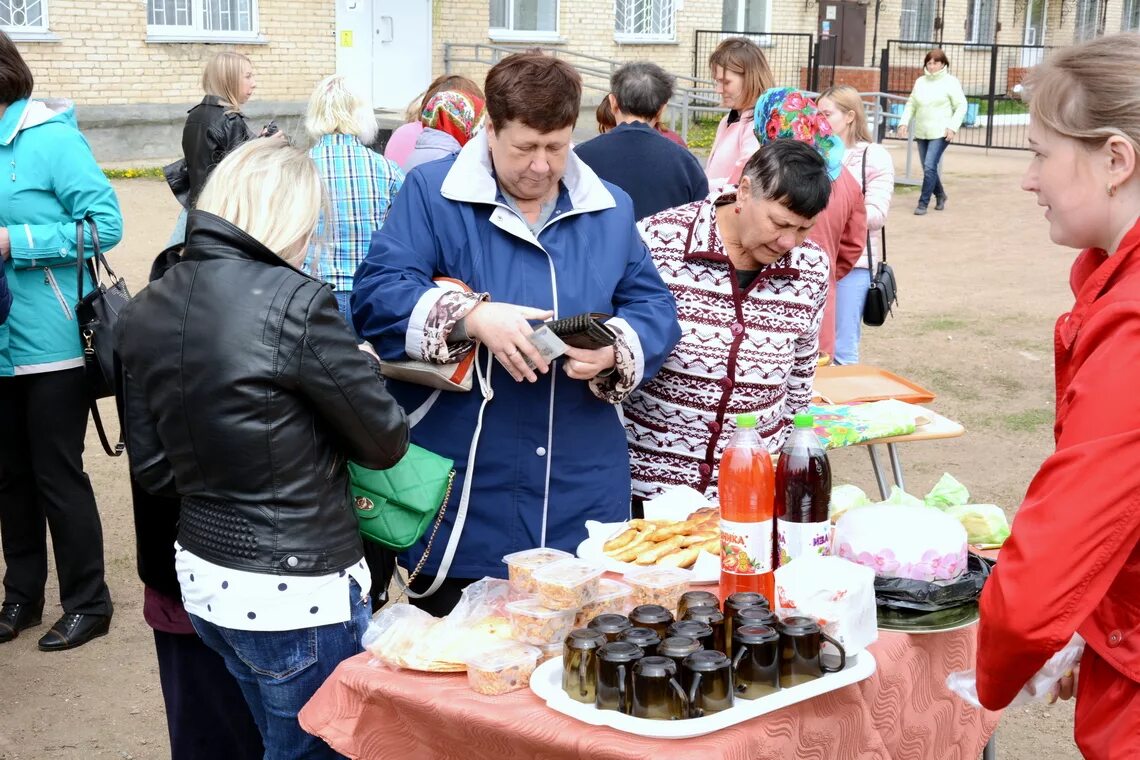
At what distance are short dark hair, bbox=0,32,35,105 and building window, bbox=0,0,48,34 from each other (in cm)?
1014

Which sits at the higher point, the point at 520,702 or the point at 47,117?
the point at 47,117

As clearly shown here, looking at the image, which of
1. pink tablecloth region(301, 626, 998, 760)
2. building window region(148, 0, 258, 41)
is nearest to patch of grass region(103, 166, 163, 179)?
building window region(148, 0, 258, 41)

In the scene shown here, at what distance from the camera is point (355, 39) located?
16406 mm

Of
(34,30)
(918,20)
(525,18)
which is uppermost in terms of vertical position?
(918,20)

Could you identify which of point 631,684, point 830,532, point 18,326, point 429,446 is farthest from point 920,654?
point 18,326

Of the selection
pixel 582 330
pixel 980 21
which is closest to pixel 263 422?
pixel 582 330

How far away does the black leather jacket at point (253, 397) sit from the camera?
234 cm

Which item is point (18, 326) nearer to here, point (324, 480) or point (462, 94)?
point (324, 480)

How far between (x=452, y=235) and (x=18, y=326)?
187 cm

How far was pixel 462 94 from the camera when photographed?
5961 millimetres

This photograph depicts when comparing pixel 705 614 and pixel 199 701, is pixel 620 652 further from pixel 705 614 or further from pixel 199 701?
pixel 199 701

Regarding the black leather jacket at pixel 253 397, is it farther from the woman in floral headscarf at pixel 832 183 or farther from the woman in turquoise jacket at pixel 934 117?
the woman in turquoise jacket at pixel 934 117

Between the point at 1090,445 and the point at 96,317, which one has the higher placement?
the point at 1090,445

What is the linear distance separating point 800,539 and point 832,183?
225 cm
